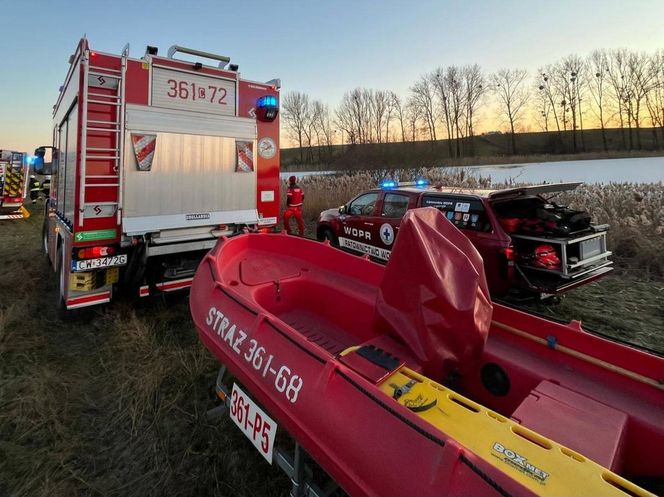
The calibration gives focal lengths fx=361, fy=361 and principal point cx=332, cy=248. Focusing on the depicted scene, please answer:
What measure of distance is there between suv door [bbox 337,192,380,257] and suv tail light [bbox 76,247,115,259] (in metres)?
4.19

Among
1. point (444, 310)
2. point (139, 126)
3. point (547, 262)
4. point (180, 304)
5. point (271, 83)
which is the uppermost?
point (271, 83)

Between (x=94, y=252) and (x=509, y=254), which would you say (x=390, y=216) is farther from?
(x=94, y=252)

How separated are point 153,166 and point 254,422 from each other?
3.35m

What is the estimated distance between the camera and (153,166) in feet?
14.1

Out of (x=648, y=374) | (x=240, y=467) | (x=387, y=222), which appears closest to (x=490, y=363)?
(x=648, y=374)

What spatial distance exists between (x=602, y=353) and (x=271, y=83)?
4972 mm

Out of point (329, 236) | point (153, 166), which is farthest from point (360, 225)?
point (153, 166)

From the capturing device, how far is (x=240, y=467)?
7.96 ft

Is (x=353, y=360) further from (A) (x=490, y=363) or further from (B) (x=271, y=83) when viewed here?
(B) (x=271, y=83)

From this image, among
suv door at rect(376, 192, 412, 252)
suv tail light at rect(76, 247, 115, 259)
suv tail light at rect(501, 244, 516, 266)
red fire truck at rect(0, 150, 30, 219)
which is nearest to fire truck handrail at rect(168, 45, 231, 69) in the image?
suv tail light at rect(76, 247, 115, 259)

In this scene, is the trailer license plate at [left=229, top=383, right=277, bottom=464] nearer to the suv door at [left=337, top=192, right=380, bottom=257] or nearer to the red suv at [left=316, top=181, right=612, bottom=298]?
the red suv at [left=316, top=181, right=612, bottom=298]

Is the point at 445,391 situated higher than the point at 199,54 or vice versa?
the point at 199,54

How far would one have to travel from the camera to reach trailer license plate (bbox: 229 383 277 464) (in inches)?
81.6

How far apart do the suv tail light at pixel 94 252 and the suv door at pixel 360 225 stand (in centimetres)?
419
